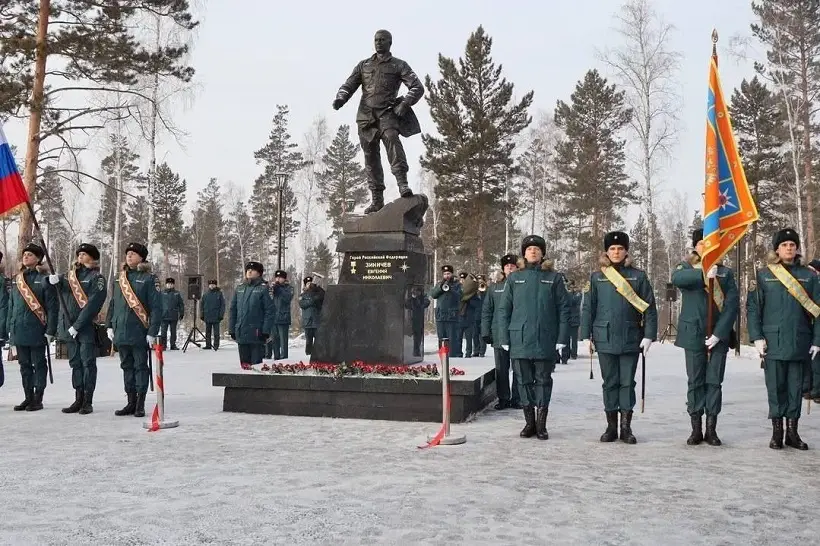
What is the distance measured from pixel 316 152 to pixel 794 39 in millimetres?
28109

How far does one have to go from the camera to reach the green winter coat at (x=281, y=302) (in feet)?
51.2

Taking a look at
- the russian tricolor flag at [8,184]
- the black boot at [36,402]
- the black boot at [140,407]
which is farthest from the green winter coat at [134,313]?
the russian tricolor flag at [8,184]

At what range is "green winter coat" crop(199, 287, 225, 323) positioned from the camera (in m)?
18.7

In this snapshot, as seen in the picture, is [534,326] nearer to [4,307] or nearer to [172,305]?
[4,307]

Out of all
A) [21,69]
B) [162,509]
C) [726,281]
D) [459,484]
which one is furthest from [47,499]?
[21,69]

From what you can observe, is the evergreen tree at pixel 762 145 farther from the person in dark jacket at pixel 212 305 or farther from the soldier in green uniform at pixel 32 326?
the soldier in green uniform at pixel 32 326

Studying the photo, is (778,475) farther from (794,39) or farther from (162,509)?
(794,39)

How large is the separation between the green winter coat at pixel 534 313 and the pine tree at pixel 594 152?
85.8ft

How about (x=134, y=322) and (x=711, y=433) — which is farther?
(x=134, y=322)

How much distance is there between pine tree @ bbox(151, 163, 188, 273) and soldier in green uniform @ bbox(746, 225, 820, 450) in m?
44.7

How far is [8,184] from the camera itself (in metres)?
7.88

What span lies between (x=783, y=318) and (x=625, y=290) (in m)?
1.41

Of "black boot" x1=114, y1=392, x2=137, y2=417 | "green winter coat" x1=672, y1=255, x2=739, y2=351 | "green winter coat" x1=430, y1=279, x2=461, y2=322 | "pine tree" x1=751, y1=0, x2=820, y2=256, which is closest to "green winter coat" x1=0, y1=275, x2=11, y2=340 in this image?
"black boot" x1=114, y1=392, x2=137, y2=417

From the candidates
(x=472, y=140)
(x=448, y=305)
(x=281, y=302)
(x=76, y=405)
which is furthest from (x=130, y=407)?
(x=472, y=140)
